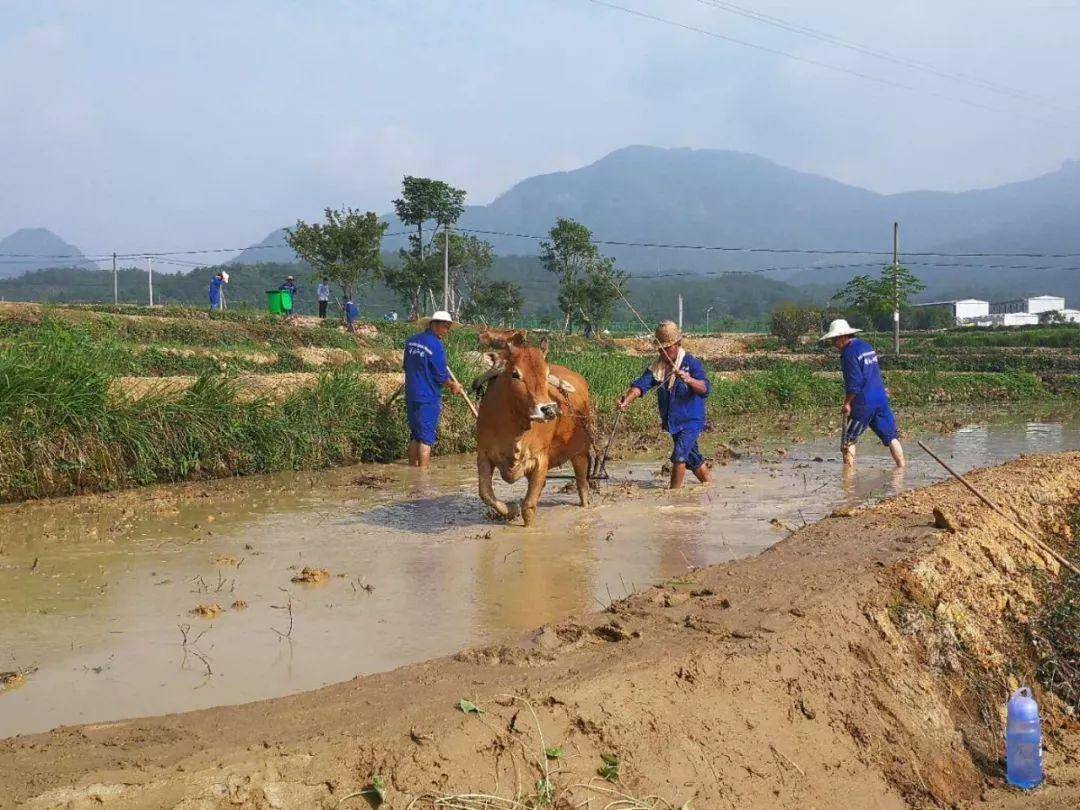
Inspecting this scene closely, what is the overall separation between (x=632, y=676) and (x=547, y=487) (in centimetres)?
697

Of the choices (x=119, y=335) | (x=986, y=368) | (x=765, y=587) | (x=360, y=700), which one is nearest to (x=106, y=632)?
(x=360, y=700)

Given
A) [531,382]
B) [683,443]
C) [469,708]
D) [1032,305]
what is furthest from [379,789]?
[1032,305]

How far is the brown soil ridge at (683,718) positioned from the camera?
350cm

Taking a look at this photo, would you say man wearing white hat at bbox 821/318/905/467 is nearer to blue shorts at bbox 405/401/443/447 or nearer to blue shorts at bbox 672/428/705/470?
blue shorts at bbox 672/428/705/470

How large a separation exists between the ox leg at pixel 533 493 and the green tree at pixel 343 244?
28.6 metres

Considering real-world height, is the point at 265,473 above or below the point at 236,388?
below

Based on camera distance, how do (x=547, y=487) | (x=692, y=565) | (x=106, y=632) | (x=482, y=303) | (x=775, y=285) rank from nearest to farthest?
1. (x=106, y=632)
2. (x=692, y=565)
3. (x=547, y=487)
4. (x=482, y=303)
5. (x=775, y=285)

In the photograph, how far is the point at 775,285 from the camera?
149 m

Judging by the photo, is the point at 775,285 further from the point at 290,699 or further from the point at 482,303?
the point at 290,699

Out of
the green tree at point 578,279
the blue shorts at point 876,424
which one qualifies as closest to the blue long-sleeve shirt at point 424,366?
the blue shorts at point 876,424

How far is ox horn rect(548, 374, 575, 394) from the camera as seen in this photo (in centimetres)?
844

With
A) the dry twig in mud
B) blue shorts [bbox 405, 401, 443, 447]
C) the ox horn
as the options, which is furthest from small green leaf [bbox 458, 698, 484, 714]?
blue shorts [bbox 405, 401, 443, 447]

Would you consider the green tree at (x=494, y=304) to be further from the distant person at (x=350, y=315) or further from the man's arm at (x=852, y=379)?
the man's arm at (x=852, y=379)

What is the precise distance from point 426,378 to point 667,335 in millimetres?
3022
